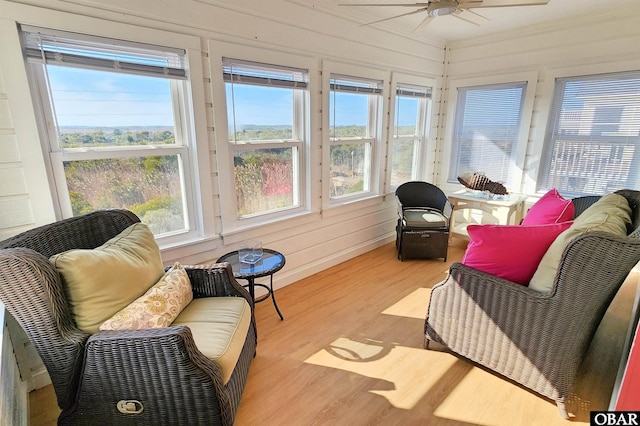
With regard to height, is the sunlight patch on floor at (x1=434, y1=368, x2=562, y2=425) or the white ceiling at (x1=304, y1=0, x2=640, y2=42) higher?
the white ceiling at (x1=304, y1=0, x2=640, y2=42)

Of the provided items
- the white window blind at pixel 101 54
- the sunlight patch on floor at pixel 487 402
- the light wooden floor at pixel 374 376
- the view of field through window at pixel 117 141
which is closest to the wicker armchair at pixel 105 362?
the light wooden floor at pixel 374 376

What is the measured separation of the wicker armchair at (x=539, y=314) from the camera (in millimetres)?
1373

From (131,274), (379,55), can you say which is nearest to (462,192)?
(379,55)

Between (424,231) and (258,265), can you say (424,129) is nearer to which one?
(424,231)

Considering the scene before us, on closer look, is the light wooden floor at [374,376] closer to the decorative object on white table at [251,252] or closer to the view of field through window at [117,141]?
the decorative object on white table at [251,252]

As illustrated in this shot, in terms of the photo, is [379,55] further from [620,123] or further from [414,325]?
[414,325]

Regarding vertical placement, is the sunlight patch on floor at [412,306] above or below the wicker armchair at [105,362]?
below

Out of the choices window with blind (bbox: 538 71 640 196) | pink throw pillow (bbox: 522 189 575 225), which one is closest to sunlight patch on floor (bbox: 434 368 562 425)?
pink throw pillow (bbox: 522 189 575 225)

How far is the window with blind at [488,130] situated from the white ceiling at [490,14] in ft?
2.10

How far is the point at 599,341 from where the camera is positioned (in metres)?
2.17

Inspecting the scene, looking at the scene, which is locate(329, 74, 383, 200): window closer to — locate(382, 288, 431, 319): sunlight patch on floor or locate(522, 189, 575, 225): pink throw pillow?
locate(382, 288, 431, 319): sunlight patch on floor

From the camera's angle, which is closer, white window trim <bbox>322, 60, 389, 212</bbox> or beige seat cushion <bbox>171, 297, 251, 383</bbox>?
beige seat cushion <bbox>171, 297, 251, 383</bbox>

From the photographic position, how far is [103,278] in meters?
1.41

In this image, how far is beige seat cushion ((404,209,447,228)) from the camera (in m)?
3.41
